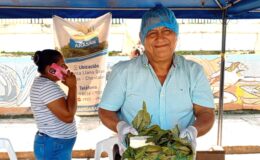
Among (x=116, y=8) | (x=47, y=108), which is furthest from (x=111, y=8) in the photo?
(x=47, y=108)

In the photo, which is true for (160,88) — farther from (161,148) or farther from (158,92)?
(161,148)

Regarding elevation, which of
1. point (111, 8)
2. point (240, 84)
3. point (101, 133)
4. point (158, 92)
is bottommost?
point (101, 133)

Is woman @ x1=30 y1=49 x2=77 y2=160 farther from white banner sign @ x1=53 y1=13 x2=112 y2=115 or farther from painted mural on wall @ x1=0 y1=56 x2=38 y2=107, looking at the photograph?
painted mural on wall @ x1=0 y1=56 x2=38 y2=107

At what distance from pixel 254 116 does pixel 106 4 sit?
7.67 meters

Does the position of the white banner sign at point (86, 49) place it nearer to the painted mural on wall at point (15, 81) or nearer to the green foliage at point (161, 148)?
the green foliage at point (161, 148)

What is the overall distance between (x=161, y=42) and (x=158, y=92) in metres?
0.26

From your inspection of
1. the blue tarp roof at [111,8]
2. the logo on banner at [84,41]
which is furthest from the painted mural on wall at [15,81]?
the blue tarp roof at [111,8]

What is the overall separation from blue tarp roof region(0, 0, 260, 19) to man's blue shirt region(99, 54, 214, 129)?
6.42 ft

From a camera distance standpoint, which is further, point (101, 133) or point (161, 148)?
point (101, 133)

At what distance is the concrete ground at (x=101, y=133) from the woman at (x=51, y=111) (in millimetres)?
3313

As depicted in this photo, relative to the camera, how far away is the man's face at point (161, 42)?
5.61 ft

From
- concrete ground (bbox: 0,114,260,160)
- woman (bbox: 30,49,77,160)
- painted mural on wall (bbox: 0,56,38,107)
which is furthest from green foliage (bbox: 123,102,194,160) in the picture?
painted mural on wall (bbox: 0,56,38,107)

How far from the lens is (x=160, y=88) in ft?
5.84

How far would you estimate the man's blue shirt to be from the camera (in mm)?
1779
